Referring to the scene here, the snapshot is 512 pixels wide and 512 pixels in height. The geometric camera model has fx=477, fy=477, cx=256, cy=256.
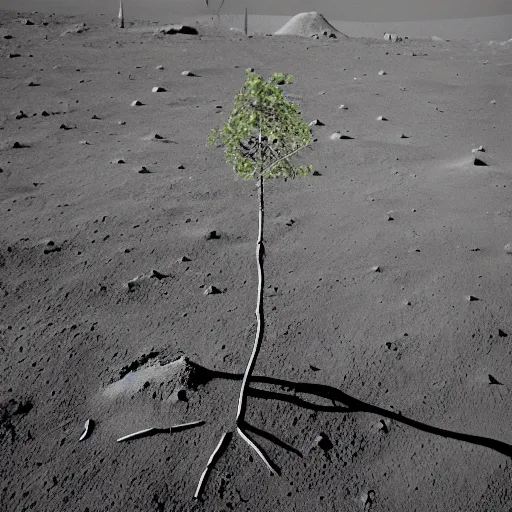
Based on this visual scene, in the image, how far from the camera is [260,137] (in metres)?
3.33

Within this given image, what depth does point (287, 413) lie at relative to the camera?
314 centimetres

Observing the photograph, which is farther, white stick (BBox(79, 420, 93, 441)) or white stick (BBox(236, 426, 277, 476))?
white stick (BBox(79, 420, 93, 441))

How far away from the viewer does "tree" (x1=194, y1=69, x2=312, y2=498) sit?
2992 mm

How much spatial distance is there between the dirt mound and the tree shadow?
63.4ft

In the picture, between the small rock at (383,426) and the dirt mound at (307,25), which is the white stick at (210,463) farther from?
the dirt mound at (307,25)

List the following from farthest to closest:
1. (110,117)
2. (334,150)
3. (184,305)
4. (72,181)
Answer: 1. (110,117)
2. (334,150)
3. (72,181)
4. (184,305)

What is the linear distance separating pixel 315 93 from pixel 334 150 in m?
3.10

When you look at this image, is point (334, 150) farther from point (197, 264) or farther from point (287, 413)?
point (287, 413)

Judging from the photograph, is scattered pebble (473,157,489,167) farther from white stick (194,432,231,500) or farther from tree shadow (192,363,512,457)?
white stick (194,432,231,500)

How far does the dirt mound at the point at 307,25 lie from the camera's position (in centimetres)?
2028

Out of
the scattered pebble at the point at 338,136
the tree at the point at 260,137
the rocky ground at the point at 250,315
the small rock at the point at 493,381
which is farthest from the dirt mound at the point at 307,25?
the small rock at the point at 493,381

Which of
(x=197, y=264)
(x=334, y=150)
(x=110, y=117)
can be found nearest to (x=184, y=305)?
(x=197, y=264)

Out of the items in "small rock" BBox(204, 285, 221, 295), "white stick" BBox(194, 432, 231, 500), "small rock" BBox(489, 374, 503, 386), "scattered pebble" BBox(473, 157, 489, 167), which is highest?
"scattered pebble" BBox(473, 157, 489, 167)

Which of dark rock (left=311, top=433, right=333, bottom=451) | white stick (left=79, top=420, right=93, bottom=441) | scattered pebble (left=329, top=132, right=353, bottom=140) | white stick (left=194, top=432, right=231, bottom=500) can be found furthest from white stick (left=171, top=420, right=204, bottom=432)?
scattered pebble (left=329, top=132, right=353, bottom=140)
